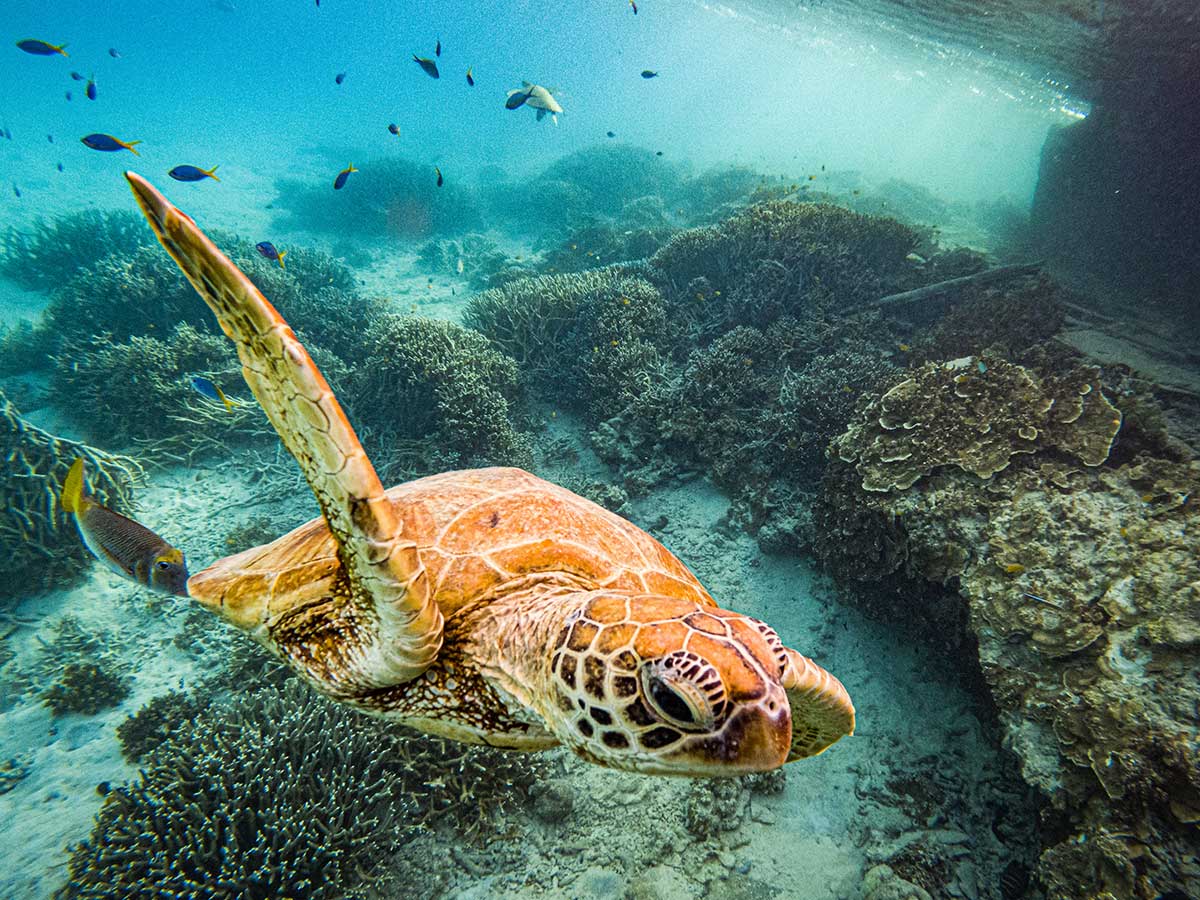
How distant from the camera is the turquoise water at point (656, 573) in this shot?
2.02 metres

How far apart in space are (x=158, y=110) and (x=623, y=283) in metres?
56.5

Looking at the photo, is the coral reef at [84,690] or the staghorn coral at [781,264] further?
the staghorn coral at [781,264]

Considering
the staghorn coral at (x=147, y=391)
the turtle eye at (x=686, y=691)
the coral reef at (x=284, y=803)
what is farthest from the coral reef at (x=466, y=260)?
the turtle eye at (x=686, y=691)

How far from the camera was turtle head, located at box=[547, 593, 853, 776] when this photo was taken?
114cm

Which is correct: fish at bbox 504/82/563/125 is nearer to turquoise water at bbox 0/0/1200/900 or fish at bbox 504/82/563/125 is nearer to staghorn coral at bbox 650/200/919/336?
turquoise water at bbox 0/0/1200/900

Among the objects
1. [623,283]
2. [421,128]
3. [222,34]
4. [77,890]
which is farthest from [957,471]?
[222,34]

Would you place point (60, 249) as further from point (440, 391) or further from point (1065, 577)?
point (1065, 577)

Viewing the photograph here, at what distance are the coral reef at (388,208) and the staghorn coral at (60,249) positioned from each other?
561 cm

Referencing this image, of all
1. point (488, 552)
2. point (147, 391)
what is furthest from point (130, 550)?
point (147, 391)

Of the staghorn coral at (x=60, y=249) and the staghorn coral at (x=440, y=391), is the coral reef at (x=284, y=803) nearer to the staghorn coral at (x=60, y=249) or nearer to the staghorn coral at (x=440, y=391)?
the staghorn coral at (x=440, y=391)

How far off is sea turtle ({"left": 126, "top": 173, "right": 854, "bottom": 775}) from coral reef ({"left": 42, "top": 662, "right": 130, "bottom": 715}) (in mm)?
2214

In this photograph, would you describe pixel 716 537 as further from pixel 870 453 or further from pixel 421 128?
pixel 421 128

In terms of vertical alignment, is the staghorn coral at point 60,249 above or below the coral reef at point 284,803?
above

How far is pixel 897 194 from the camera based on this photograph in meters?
23.6
